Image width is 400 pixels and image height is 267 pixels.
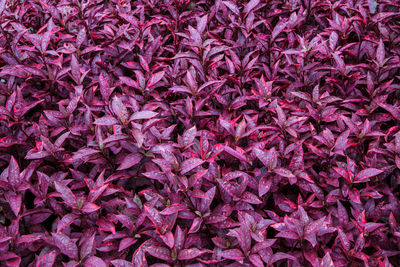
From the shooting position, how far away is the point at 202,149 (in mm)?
1753

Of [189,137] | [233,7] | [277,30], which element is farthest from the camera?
[233,7]

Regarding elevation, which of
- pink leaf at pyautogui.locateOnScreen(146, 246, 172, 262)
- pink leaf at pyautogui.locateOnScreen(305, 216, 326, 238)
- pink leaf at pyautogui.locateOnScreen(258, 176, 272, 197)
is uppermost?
pink leaf at pyautogui.locateOnScreen(258, 176, 272, 197)

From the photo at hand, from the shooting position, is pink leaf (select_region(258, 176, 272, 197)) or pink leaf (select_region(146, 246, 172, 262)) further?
pink leaf (select_region(258, 176, 272, 197))

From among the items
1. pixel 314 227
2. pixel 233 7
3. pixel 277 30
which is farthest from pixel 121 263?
pixel 233 7

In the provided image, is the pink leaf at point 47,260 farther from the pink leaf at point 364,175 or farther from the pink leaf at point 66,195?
the pink leaf at point 364,175

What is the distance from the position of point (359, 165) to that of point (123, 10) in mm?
1975

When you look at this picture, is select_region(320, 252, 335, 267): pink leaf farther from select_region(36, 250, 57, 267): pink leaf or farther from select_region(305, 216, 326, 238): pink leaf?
select_region(36, 250, 57, 267): pink leaf

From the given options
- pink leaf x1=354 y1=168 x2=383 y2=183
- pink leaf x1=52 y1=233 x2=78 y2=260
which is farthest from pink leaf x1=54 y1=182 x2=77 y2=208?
pink leaf x1=354 y1=168 x2=383 y2=183

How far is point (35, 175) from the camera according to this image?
1.92 meters

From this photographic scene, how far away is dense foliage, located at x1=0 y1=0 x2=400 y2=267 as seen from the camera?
1.61m

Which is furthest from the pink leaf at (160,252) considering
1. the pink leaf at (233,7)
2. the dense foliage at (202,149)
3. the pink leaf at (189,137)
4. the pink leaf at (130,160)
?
the pink leaf at (233,7)

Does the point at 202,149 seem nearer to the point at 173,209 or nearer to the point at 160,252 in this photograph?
the point at 173,209

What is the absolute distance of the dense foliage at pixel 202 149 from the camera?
1613 millimetres

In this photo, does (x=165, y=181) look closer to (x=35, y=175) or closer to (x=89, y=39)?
(x=35, y=175)
